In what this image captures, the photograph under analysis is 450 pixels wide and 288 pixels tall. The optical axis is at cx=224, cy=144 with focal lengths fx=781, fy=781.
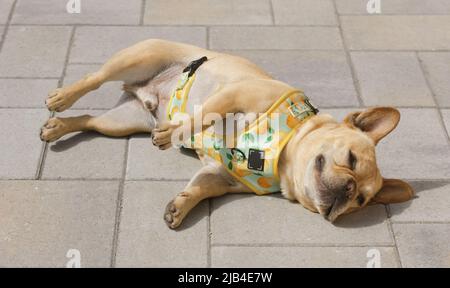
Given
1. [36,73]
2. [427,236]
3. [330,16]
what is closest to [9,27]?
[36,73]

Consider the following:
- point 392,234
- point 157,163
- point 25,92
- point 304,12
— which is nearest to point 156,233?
point 157,163

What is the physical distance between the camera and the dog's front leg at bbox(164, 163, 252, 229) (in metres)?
4.19

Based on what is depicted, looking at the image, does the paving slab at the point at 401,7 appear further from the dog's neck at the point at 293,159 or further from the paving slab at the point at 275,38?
the dog's neck at the point at 293,159

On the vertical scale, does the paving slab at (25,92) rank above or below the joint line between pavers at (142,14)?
above

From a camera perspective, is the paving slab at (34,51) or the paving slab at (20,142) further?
the paving slab at (34,51)

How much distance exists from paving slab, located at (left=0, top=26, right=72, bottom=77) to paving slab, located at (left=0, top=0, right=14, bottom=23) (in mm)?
135

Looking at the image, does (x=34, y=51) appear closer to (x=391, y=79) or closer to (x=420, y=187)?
(x=391, y=79)

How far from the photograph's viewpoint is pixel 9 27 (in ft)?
19.5

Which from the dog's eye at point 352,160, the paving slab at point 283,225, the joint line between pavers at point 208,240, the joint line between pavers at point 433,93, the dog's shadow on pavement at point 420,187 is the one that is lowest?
the joint line between pavers at point 433,93

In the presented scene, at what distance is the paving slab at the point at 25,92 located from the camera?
16.8 feet

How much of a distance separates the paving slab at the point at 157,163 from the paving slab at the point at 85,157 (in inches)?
2.8

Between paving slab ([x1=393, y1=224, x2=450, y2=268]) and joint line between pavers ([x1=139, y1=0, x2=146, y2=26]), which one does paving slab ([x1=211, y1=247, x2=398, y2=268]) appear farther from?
joint line between pavers ([x1=139, y1=0, x2=146, y2=26])

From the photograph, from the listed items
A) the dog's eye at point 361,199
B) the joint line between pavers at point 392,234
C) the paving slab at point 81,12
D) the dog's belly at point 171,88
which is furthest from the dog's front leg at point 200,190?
the paving slab at point 81,12
